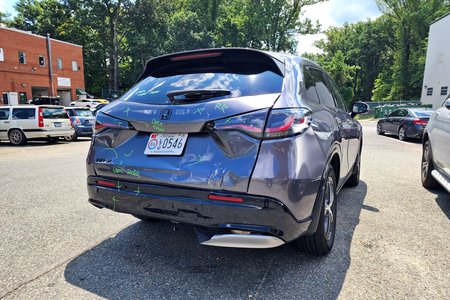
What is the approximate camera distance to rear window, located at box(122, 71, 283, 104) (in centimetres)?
252

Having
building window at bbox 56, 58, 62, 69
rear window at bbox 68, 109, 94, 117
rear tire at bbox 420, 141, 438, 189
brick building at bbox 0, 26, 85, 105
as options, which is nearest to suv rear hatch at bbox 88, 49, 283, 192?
rear tire at bbox 420, 141, 438, 189

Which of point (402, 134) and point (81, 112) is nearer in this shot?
point (402, 134)

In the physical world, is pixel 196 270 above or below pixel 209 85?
below

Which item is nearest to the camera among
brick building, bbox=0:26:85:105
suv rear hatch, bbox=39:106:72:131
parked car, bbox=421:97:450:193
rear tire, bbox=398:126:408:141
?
parked car, bbox=421:97:450:193

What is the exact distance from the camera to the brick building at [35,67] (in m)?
31.2

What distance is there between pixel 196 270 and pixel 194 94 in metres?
1.42

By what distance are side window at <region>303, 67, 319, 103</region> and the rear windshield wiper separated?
2.59 ft

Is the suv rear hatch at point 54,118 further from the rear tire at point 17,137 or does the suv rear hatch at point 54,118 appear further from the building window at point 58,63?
the building window at point 58,63

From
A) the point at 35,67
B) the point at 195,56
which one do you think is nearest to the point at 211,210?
the point at 195,56

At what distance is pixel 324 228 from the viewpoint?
2.80m

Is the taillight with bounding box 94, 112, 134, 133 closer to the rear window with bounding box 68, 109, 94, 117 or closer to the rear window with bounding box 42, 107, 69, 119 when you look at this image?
the rear window with bounding box 42, 107, 69, 119

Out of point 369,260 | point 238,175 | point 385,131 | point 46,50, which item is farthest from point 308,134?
point 46,50

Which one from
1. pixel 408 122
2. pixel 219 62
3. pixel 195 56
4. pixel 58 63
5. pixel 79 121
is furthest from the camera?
pixel 58 63

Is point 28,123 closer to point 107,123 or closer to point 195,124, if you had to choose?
point 107,123
